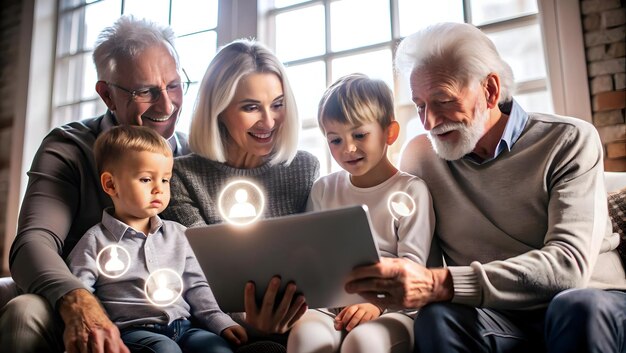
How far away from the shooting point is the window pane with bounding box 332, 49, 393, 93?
102 inches

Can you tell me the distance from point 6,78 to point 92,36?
593 millimetres

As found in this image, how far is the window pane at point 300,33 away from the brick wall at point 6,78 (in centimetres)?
181

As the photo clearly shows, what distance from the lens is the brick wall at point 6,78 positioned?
3.42 m

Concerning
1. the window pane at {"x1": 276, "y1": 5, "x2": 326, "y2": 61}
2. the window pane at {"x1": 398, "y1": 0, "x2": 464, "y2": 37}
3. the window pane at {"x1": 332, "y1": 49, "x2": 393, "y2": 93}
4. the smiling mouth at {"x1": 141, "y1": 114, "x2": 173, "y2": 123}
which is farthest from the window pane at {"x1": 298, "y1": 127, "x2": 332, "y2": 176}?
the smiling mouth at {"x1": 141, "y1": 114, "x2": 173, "y2": 123}

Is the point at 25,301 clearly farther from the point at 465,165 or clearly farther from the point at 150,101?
the point at 465,165

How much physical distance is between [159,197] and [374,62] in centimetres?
144

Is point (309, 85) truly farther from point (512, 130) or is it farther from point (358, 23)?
point (512, 130)

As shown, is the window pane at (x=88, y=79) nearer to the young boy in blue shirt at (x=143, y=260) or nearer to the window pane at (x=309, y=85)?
the window pane at (x=309, y=85)

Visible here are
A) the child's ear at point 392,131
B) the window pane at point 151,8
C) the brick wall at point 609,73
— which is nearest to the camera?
the child's ear at point 392,131

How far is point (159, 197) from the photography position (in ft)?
4.99

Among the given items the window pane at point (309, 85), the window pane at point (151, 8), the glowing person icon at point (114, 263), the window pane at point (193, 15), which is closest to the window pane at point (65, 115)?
the window pane at point (151, 8)

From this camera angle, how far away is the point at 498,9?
236cm

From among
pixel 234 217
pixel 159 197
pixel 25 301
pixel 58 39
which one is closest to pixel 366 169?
pixel 234 217

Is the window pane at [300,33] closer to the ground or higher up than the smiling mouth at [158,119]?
higher up
